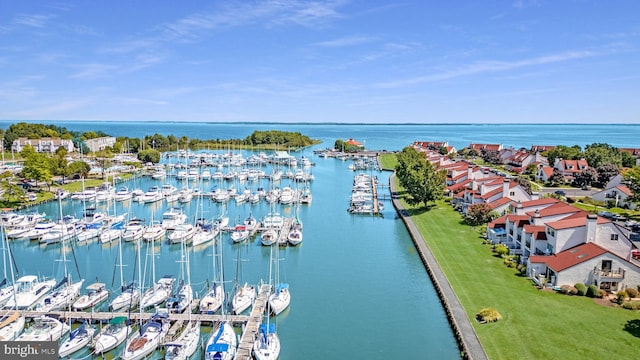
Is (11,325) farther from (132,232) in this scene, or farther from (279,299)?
(132,232)

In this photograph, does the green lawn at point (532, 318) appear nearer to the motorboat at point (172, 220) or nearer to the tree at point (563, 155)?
the motorboat at point (172, 220)

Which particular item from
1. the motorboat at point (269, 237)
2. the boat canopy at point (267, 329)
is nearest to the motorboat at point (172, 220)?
the motorboat at point (269, 237)

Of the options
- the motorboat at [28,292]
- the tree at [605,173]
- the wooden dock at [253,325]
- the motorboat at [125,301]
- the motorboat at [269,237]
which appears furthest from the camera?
the tree at [605,173]

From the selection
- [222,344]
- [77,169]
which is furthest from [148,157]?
[222,344]

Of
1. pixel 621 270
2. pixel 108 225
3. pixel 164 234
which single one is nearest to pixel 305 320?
pixel 621 270

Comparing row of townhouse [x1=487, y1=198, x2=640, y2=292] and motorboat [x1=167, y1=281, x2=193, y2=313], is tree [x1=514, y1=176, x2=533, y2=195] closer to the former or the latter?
row of townhouse [x1=487, y1=198, x2=640, y2=292]

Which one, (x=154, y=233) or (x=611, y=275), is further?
(x=154, y=233)
